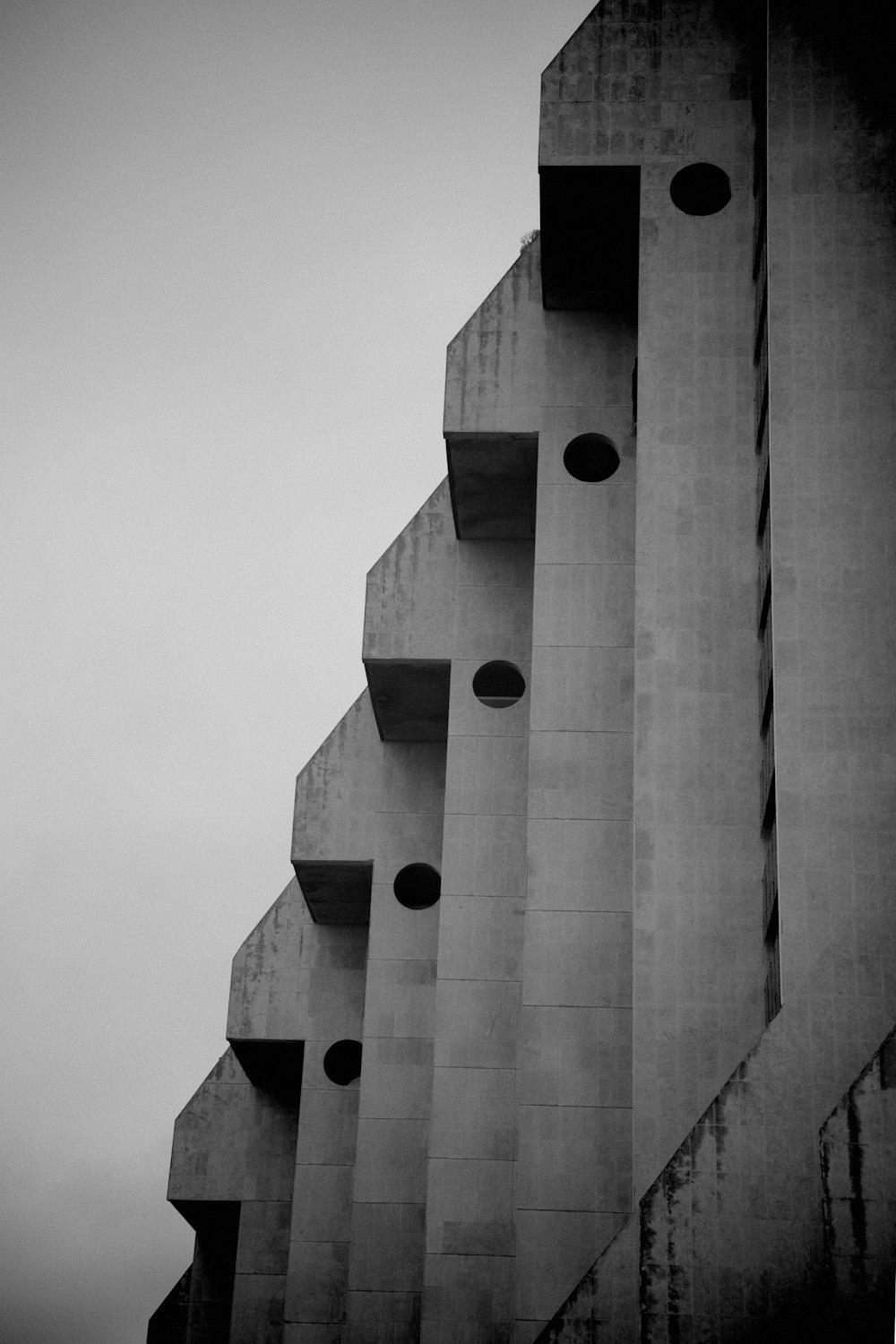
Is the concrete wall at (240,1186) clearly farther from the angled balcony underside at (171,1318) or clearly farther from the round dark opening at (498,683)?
the round dark opening at (498,683)

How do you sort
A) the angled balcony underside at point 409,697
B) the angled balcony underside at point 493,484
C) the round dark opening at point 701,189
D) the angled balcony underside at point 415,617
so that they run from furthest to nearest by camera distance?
the angled balcony underside at point 409,697 < the angled balcony underside at point 415,617 < the angled balcony underside at point 493,484 < the round dark opening at point 701,189

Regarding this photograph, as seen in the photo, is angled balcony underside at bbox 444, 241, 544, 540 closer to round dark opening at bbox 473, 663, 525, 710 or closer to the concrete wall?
round dark opening at bbox 473, 663, 525, 710

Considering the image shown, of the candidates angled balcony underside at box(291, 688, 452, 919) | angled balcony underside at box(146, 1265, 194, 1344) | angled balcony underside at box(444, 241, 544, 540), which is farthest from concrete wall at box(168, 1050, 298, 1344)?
angled balcony underside at box(444, 241, 544, 540)

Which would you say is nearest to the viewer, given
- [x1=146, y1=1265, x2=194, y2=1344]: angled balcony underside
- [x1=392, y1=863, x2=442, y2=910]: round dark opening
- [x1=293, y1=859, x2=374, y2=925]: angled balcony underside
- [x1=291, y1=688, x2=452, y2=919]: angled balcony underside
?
[x1=392, y1=863, x2=442, y2=910]: round dark opening

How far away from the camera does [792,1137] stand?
53.4ft

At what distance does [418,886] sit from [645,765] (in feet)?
29.0

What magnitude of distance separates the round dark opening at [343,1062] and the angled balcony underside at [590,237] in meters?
14.6

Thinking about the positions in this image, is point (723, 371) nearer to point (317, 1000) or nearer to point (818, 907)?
point (818, 907)

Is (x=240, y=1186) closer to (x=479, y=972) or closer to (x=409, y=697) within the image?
(x=479, y=972)

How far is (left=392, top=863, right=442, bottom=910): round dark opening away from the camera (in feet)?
90.9

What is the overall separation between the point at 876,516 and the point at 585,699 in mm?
5267

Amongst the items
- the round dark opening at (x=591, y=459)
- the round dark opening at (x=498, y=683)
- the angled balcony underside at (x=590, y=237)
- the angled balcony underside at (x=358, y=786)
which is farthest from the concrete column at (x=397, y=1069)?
the angled balcony underside at (x=590, y=237)

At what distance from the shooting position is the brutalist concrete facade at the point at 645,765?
54.1 ft

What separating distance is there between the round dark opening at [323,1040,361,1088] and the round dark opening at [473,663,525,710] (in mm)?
8358
